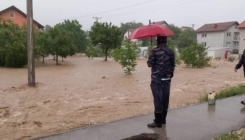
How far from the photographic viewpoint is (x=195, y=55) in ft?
81.9

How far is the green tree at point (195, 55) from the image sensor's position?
24.7 m

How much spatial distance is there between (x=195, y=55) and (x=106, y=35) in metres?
12.4

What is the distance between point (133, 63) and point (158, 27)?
14414 millimetres

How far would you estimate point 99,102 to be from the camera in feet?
30.8

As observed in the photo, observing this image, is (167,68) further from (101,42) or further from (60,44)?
(101,42)

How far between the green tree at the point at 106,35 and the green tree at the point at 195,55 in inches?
427

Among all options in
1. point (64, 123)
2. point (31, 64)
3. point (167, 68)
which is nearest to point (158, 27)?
point (167, 68)

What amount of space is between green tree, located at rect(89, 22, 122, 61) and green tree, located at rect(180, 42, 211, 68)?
1086 centimetres

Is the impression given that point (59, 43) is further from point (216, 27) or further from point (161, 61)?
point (216, 27)

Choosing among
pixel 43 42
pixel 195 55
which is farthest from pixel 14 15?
pixel 195 55

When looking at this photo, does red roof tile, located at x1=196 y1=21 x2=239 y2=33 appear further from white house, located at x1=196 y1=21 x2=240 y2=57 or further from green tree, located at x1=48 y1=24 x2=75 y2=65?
green tree, located at x1=48 y1=24 x2=75 y2=65

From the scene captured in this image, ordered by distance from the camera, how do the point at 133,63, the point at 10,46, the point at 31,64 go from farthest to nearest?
the point at 10,46 → the point at 133,63 → the point at 31,64

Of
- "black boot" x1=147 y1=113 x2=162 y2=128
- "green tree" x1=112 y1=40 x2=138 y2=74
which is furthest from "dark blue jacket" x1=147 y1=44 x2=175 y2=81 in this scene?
"green tree" x1=112 y1=40 x2=138 y2=74

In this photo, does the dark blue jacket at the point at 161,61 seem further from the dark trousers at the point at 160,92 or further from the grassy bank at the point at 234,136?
the grassy bank at the point at 234,136
